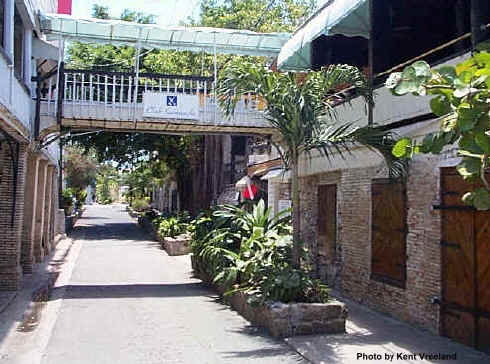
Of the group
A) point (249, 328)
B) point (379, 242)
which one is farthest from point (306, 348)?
point (379, 242)

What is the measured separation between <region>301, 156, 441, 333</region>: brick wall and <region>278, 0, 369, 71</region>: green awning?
2.59 m

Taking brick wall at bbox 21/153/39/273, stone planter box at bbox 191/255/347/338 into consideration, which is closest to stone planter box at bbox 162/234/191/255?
brick wall at bbox 21/153/39/273

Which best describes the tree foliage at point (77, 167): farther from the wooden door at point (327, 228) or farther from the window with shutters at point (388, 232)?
the window with shutters at point (388, 232)

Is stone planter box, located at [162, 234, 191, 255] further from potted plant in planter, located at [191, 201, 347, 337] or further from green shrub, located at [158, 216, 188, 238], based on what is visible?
potted plant in planter, located at [191, 201, 347, 337]

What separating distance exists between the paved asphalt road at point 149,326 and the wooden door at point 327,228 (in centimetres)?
248

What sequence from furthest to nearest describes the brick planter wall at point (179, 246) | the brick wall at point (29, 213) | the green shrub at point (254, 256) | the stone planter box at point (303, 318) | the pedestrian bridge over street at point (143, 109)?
the brick planter wall at point (179, 246) → the brick wall at point (29, 213) → the pedestrian bridge over street at point (143, 109) → the green shrub at point (254, 256) → the stone planter box at point (303, 318)

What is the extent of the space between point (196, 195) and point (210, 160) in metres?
2.49

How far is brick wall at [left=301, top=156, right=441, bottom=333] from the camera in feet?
27.1

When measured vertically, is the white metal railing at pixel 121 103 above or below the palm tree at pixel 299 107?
above

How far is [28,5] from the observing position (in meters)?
11.4

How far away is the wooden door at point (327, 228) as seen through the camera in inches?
462

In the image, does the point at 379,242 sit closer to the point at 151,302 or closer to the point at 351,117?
the point at 351,117

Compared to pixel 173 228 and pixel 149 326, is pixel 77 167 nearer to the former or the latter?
pixel 173 228

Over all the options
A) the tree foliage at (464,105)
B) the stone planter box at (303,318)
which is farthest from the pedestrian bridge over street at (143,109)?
the tree foliage at (464,105)
